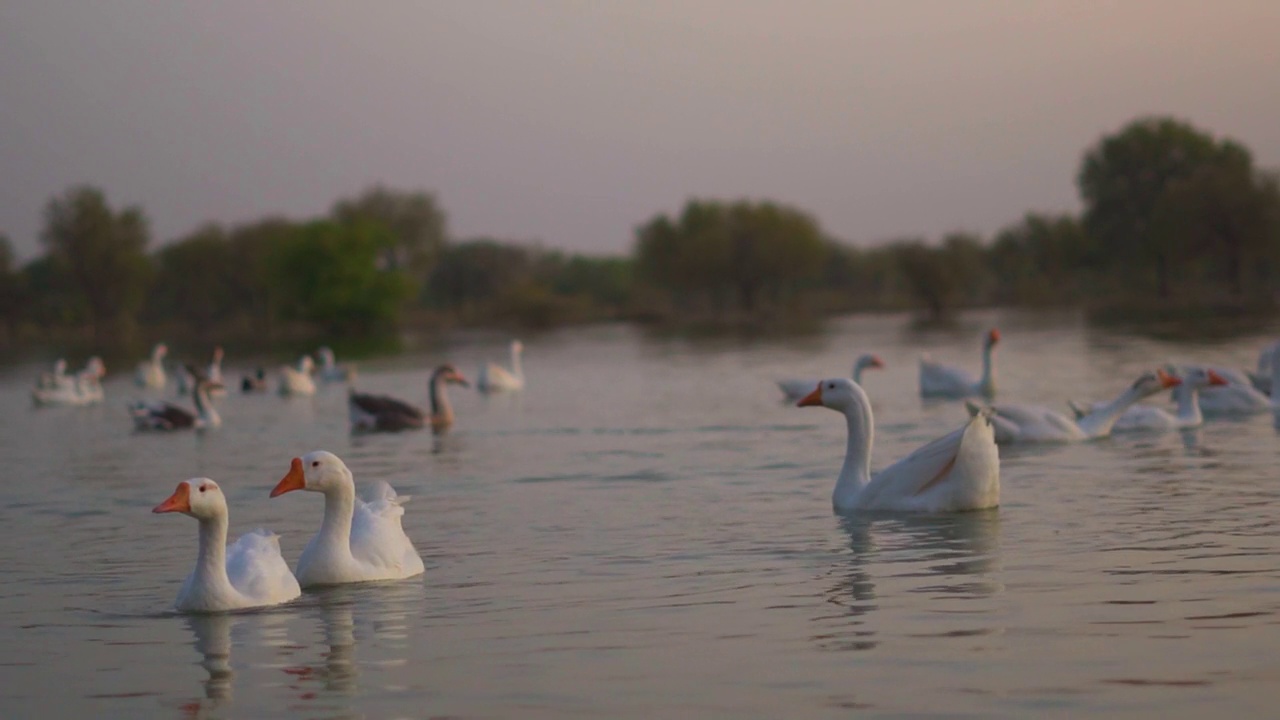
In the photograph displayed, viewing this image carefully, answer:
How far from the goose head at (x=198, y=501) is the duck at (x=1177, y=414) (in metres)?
11.0

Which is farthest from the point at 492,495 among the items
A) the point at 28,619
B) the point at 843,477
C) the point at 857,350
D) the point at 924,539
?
the point at 857,350

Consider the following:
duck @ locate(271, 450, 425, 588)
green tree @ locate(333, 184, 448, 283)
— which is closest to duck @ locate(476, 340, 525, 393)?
duck @ locate(271, 450, 425, 588)

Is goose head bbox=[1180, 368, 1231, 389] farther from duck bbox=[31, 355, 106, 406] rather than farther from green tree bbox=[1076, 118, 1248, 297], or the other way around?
green tree bbox=[1076, 118, 1248, 297]

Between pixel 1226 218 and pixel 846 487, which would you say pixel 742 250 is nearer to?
pixel 1226 218

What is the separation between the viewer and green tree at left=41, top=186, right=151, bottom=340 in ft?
337

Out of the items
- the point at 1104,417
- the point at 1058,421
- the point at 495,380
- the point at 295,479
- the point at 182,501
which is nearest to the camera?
the point at 182,501

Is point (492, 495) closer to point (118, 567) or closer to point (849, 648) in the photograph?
point (118, 567)

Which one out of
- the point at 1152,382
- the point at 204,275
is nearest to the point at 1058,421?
the point at 1152,382

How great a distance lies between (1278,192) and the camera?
8712cm

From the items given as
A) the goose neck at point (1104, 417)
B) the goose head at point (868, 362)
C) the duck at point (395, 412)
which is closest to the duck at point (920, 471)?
the goose neck at point (1104, 417)

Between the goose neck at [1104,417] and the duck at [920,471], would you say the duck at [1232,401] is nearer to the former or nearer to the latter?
the goose neck at [1104,417]

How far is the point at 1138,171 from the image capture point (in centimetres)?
10662

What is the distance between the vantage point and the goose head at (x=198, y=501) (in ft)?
29.3

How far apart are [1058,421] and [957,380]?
8.92 m
